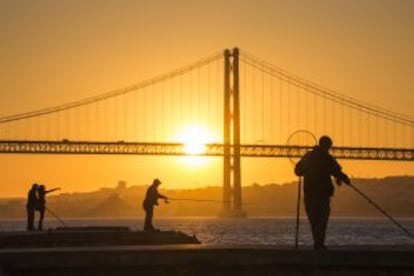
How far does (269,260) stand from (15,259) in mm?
2280

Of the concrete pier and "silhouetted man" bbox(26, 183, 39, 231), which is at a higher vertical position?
"silhouetted man" bbox(26, 183, 39, 231)

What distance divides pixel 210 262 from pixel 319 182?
192 cm

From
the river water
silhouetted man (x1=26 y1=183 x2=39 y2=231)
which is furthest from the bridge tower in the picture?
silhouetted man (x1=26 y1=183 x2=39 y2=231)

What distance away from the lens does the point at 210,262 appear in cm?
1002

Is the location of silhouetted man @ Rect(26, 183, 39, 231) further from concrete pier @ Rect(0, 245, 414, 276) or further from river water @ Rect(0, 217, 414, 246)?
concrete pier @ Rect(0, 245, 414, 276)

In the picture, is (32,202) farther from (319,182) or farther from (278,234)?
(278,234)

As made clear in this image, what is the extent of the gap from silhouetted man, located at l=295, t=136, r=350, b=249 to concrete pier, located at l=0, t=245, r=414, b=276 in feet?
3.81

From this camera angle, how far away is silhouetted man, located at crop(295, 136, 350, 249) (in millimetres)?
11367

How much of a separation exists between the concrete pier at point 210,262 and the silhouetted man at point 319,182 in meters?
1.16

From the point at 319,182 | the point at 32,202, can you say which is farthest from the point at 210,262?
the point at 32,202

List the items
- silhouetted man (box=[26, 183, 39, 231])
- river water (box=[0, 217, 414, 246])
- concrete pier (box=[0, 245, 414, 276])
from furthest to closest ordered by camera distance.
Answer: river water (box=[0, 217, 414, 246]) < silhouetted man (box=[26, 183, 39, 231]) < concrete pier (box=[0, 245, 414, 276])

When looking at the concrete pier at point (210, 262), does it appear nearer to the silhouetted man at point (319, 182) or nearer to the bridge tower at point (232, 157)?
the silhouetted man at point (319, 182)

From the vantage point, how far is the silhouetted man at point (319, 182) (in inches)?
448

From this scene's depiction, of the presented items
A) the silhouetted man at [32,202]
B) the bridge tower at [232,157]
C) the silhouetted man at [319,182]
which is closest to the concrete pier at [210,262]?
the silhouetted man at [319,182]
